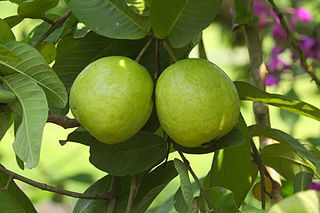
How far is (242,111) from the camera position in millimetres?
1894

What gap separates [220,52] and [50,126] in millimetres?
1327

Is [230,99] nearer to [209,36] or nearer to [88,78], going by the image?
[88,78]

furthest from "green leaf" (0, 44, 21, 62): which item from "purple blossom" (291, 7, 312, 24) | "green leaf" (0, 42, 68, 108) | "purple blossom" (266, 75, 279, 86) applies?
"purple blossom" (291, 7, 312, 24)

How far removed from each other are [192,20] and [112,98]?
5.9 inches

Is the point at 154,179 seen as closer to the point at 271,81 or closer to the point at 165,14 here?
the point at 165,14

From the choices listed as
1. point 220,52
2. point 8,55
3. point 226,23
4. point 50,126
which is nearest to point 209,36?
point 220,52

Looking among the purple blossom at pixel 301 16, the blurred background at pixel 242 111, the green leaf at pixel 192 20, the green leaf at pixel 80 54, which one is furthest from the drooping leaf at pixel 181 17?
the purple blossom at pixel 301 16

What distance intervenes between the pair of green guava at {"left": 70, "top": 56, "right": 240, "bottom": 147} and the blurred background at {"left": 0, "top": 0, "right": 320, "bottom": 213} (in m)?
0.62

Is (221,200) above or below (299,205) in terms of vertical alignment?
below

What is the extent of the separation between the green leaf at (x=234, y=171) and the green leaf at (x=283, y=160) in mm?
91

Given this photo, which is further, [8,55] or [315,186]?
[315,186]

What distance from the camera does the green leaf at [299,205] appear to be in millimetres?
396

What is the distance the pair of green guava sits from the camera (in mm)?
533

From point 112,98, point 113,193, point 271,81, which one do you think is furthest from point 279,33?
point 112,98
